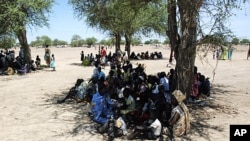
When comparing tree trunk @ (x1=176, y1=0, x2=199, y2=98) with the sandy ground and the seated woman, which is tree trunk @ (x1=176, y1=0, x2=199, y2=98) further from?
the seated woman

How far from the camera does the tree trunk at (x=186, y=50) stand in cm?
1070

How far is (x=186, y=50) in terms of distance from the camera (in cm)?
1103

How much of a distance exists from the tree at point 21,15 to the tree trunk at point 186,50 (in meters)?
13.0

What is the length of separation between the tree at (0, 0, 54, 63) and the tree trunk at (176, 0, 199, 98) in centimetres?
1302

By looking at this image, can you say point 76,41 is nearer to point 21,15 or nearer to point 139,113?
point 21,15

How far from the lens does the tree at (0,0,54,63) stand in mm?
21219

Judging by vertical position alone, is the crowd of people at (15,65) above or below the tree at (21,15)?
below

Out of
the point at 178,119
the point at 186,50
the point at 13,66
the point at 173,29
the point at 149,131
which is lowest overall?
the point at 149,131

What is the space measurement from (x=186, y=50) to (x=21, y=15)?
538 inches

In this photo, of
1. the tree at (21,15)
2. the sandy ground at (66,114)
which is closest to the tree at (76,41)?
the tree at (21,15)

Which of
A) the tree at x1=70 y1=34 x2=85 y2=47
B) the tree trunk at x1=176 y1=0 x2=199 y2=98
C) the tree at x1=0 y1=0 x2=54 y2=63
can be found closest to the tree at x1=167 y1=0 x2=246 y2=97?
the tree trunk at x1=176 y1=0 x2=199 y2=98

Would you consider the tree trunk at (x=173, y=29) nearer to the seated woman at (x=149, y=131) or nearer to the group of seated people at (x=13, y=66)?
the seated woman at (x=149, y=131)

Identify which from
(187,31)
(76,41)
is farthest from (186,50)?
(76,41)

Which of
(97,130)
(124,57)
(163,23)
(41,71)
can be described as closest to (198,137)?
(97,130)
